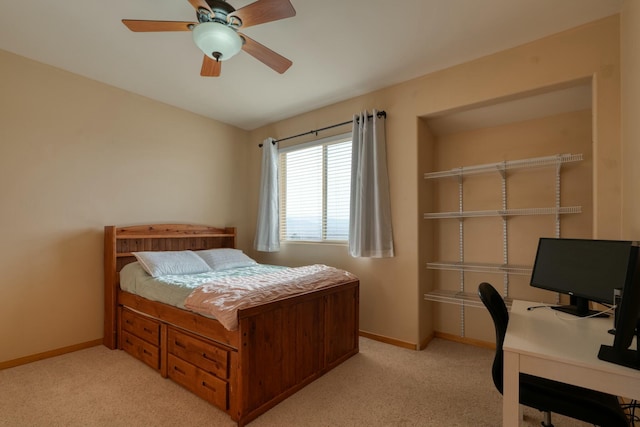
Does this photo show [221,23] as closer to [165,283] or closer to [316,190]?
[165,283]

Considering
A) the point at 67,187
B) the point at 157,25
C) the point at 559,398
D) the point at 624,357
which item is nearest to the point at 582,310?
the point at 559,398

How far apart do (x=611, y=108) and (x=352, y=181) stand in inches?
81.8

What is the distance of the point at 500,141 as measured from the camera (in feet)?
9.75

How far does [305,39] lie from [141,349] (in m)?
2.98

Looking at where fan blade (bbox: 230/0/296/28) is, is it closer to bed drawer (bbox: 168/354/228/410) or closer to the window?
the window

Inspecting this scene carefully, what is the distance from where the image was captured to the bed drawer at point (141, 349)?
2.46 m

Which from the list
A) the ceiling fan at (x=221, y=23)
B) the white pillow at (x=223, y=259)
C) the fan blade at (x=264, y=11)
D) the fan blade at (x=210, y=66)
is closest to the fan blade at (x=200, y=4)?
the ceiling fan at (x=221, y=23)

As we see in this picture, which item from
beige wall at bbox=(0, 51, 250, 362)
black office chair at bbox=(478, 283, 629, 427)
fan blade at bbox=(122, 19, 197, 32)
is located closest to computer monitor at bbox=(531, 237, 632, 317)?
black office chair at bbox=(478, 283, 629, 427)

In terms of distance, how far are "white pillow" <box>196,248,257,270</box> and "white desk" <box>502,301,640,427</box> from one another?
9.00 ft

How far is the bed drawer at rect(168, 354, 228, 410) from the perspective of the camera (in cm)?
193

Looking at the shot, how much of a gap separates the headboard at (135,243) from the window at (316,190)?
3.11 feet

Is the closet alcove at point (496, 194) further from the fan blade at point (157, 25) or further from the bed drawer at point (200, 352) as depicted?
the fan blade at point (157, 25)

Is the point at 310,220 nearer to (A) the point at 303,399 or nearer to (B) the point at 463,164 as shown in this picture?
(B) the point at 463,164

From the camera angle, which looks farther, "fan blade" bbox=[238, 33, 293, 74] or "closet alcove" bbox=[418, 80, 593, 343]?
"closet alcove" bbox=[418, 80, 593, 343]
